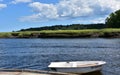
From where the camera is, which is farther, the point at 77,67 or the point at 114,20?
the point at 114,20

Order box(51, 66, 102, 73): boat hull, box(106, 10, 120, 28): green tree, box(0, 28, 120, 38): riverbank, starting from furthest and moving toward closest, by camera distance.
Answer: box(106, 10, 120, 28): green tree → box(0, 28, 120, 38): riverbank → box(51, 66, 102, 73): boat hull

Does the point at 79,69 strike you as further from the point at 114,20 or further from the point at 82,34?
the point at 114,20

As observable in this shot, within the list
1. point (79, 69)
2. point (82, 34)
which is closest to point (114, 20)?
point (82, 34)

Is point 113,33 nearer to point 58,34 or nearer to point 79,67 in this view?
point 58,34

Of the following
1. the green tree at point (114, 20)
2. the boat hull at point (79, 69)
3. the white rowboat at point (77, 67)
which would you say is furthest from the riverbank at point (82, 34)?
the boat hull at point (79, 69)

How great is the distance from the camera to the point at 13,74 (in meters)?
28.4

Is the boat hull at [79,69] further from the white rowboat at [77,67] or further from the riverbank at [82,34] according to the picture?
the riverbank at [82,34]

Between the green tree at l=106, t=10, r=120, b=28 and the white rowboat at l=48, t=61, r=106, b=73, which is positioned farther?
the green tree at l=106, t=10, r=120, b=28

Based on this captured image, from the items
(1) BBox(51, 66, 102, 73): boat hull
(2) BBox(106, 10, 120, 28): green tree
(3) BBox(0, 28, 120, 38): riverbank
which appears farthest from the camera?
(2) BBox(106, 10, 120, 28): green tree

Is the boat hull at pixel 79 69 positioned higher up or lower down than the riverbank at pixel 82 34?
higher up

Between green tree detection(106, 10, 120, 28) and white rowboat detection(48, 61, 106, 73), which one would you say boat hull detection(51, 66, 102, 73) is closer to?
white rowboat detection(48, 61, 106, 73)

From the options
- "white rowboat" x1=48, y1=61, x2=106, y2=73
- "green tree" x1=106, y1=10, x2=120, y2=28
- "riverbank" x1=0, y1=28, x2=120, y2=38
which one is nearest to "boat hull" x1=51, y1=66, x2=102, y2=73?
"white rowboat" x1=48, y1=61, x2=106, y2=73

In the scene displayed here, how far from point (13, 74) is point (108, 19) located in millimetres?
172757

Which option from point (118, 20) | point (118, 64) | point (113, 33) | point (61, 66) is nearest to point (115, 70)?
point (118, 64)
